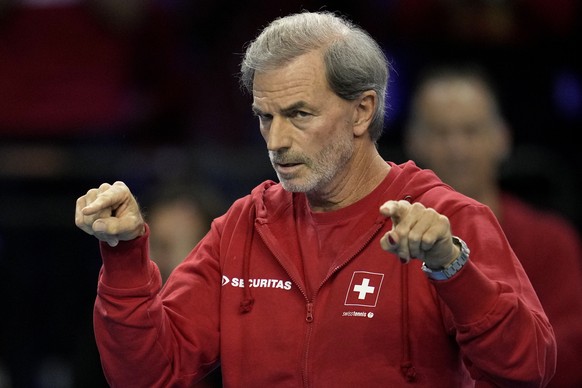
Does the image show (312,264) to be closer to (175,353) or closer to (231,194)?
(175,353)

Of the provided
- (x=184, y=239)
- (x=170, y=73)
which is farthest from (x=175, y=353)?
(x=170, y=73)

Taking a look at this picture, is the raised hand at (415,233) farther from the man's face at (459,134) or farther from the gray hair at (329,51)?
the man's face at (459,134)

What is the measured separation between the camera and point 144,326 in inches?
133

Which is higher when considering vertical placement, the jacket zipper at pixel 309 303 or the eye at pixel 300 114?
the eye at pixel 300 114

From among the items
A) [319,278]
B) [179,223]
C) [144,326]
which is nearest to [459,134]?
[179,223]

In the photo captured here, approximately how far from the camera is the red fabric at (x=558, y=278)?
476 centimetres

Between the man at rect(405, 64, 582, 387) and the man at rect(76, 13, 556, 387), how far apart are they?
1.36m

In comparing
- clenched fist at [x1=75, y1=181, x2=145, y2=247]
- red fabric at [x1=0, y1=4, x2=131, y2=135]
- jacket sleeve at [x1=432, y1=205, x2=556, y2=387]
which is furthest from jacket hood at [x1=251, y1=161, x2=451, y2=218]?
red fabric at [x1=0, y1=4, x2=131, y2=135]

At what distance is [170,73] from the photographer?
6.70 m

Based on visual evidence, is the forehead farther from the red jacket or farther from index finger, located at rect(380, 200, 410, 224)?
index finger, located at rect(380, 200, 410, 224)

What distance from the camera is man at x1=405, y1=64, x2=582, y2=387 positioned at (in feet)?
15.7

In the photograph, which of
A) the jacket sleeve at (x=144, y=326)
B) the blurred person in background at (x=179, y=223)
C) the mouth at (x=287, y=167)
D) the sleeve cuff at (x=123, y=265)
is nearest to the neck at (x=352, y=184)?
the mouth at (x=287, y=167)

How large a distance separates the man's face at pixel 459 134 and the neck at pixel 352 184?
1636mm

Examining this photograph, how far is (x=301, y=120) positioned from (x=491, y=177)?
6.37 ft
